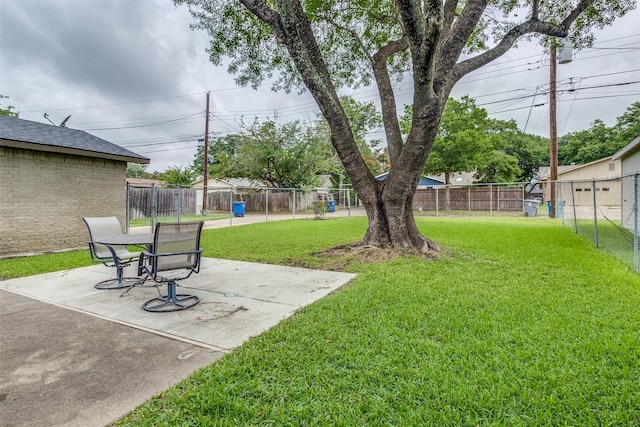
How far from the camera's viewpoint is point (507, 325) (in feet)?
9.43

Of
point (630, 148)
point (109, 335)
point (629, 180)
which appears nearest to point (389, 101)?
point (109, 335)

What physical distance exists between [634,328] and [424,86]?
154 inches

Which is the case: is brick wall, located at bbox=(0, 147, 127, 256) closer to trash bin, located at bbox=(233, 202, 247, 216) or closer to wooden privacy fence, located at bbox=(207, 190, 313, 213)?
trash bin, located at bbox=(233, 202, 247, 216)

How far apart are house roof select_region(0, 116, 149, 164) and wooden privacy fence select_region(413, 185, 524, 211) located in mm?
15854

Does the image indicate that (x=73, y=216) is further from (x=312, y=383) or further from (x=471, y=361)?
(x=471, y=361)

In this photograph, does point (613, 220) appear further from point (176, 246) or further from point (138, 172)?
point (138, 172)

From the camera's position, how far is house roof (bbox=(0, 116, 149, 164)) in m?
6.89

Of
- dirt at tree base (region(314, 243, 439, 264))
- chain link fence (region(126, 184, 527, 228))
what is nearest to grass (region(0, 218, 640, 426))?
dirt at tree base (region(314, 243, 439, 264))

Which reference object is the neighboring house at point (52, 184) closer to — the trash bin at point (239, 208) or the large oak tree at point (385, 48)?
the large oak tree at point (385, 48)

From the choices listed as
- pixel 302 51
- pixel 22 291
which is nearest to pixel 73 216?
pixel 22 291

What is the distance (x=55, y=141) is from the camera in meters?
7.54

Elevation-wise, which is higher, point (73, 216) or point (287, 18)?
point (287, 18)

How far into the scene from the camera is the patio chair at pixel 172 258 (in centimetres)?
340

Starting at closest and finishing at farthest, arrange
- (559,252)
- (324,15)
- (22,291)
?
(22,291) → (559,252) → (324,15)
